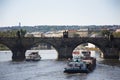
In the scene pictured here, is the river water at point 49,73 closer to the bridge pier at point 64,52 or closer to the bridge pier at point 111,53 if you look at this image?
the bridge pier at point 111,53

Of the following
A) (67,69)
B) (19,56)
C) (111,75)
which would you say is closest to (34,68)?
(67,69)

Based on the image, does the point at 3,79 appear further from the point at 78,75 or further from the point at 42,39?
the point at 42,39

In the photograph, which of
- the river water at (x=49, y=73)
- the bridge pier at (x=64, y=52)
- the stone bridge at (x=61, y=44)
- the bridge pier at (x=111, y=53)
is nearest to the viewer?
the river water at (x=49, y=73)

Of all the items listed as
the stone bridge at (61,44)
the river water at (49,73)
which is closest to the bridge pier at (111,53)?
the stone bridge at (61,44)

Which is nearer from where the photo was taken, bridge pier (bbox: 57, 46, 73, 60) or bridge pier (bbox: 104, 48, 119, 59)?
bridge pier (bbox: 104, 48, 119, 59)

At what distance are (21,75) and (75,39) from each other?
38083 millimetres

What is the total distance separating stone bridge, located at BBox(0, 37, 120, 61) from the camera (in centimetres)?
11175

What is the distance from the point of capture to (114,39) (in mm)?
113375

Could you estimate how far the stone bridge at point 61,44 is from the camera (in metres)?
112

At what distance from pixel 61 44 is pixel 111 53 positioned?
11.4 metres

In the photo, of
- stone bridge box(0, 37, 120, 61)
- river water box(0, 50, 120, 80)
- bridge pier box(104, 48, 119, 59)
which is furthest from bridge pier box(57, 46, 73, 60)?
river water box(0, 50, 120, 80)

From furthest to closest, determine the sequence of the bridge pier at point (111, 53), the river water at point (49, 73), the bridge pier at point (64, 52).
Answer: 1. the bridge pier at point (64, 52)
2. the bridge pier at point (111, 53)
3. the river water at point (49, 73)

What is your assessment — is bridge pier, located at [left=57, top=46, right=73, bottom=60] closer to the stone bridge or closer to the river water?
the stone bridge

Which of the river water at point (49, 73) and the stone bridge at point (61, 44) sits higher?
the stone bridge at point (61, 44)
